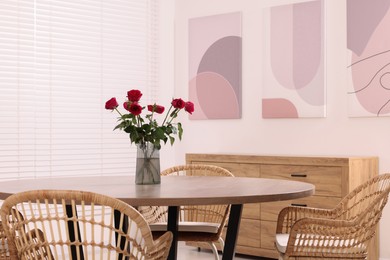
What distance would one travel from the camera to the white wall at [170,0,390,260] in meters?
4.92

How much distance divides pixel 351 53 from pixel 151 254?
3260mm

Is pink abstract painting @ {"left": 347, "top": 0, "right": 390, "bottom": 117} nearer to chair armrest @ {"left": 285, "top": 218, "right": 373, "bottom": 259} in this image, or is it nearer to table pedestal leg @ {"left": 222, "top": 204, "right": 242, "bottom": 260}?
chair armrest @ {"left": 285, "top": 218, "right": 373, "bottom": 259}

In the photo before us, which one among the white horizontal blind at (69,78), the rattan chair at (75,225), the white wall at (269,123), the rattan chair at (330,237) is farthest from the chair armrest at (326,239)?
the white horizontal blind at (69,78)

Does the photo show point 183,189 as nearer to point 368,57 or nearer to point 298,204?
point 298,204

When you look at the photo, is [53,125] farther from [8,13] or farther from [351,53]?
[351,53]

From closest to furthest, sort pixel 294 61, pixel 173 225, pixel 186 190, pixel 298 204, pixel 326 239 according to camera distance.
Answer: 1. pixel 186 190
2. pixel 173 225
3. pixel 326 239
4. pixel 298 204
5. pixel 294 61

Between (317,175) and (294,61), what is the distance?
43.7 inches

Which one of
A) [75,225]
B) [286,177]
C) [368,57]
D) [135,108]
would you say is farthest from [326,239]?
[368,57]

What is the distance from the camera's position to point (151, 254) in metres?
2.17

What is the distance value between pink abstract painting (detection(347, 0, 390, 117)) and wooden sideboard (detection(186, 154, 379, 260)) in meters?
0.43

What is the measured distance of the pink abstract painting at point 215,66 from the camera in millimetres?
5754

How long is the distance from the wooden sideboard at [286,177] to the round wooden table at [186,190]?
1400 millimetres

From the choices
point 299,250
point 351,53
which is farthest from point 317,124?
point 299,250

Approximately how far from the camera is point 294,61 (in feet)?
17.4
